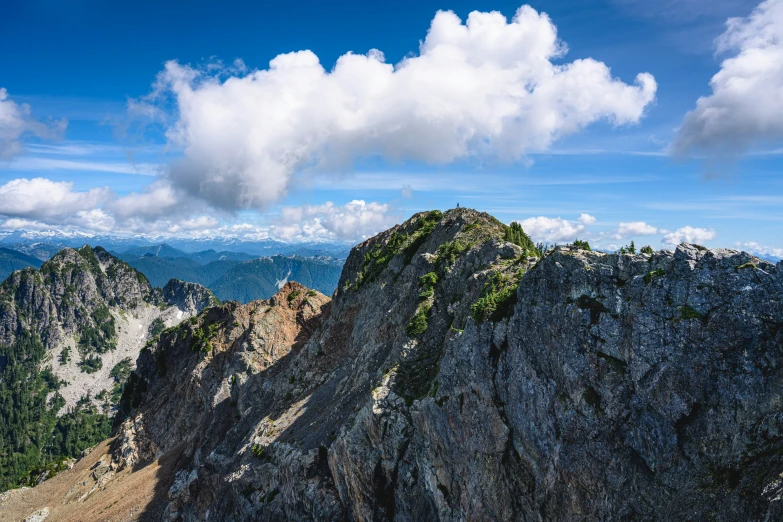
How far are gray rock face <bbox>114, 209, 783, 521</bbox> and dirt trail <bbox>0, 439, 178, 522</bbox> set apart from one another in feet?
38.3

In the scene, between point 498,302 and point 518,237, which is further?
point 518,237

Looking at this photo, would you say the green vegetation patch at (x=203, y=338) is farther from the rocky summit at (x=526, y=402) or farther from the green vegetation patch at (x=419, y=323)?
the green vegetation patch at (x=419, y=323)

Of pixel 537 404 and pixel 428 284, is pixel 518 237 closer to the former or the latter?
pixel 428 284

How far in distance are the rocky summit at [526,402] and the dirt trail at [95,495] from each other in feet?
5.51

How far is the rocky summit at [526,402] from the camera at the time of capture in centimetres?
1911

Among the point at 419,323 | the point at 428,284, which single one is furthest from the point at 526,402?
the point at 428,284

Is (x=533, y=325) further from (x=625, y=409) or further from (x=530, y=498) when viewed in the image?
(x=530, y=498)

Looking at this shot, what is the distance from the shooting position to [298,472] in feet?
125

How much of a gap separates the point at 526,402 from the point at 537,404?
779 millimetres

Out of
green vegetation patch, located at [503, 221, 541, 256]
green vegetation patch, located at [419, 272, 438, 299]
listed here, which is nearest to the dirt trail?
green vegetation patch, located at [419, 272, 438, 299]

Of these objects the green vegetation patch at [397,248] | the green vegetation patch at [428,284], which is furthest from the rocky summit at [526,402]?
the green vegetation patch at [397,248]

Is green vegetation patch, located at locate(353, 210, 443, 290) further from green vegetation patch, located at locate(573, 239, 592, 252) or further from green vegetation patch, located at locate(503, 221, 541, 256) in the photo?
green vegetation patch, located at locate(573, 239, 592, 252)

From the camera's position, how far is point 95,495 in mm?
69000

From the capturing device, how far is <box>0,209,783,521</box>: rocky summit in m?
19.1
